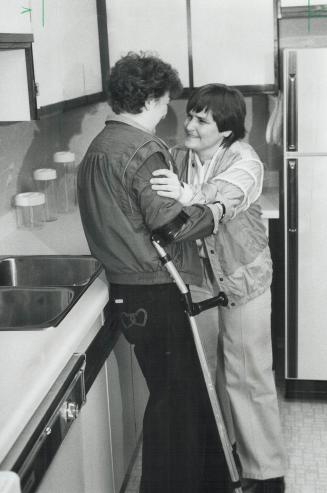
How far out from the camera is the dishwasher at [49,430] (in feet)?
4.28

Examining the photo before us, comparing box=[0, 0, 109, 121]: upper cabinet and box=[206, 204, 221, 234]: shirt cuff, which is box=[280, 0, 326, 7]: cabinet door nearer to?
box=[0, 0, 109, 121]: upper cabinet

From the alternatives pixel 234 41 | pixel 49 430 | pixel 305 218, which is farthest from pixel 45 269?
pixel 234 41

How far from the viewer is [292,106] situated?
2703mm

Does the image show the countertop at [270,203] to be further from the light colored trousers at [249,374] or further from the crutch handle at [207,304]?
the crutch handle at [207,304]

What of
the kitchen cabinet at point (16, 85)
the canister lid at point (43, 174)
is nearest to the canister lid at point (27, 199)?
the canister lid at point (43, 174)

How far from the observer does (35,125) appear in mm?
2996

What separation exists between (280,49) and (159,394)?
6.14ft

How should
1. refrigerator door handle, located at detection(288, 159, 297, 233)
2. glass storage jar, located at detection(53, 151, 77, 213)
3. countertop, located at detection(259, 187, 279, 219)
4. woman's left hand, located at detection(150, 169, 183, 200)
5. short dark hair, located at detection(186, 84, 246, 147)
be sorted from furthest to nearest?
1. glass storage jar, located at detection(53, 151, 77, 213)
2. countertop, located at detection(259, 187, 279, 219)
3. refrigerator door handle, located at detection(288, 159, 297, 233)
4. short dark hair, located at detection(186, 84, 246, 147)
5. woman's left hand, located at detection(150, 169, 183, 200)

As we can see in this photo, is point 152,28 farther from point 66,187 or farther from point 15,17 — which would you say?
point 15,17

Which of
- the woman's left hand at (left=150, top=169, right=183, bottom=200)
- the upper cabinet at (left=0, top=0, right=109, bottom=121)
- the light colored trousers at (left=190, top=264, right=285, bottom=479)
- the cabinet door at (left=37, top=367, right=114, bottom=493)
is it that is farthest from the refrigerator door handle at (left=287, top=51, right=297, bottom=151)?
the cabinet door at (left=37, top=367, right=114, bottom=493)

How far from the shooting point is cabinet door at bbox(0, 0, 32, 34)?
187 cm

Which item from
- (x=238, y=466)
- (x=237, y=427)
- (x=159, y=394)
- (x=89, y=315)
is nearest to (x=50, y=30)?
(x=89, y=315)

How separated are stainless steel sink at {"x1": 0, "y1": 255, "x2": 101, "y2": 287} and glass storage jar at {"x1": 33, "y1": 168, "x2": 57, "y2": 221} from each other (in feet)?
1.88

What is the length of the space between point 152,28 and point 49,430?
2.05m
